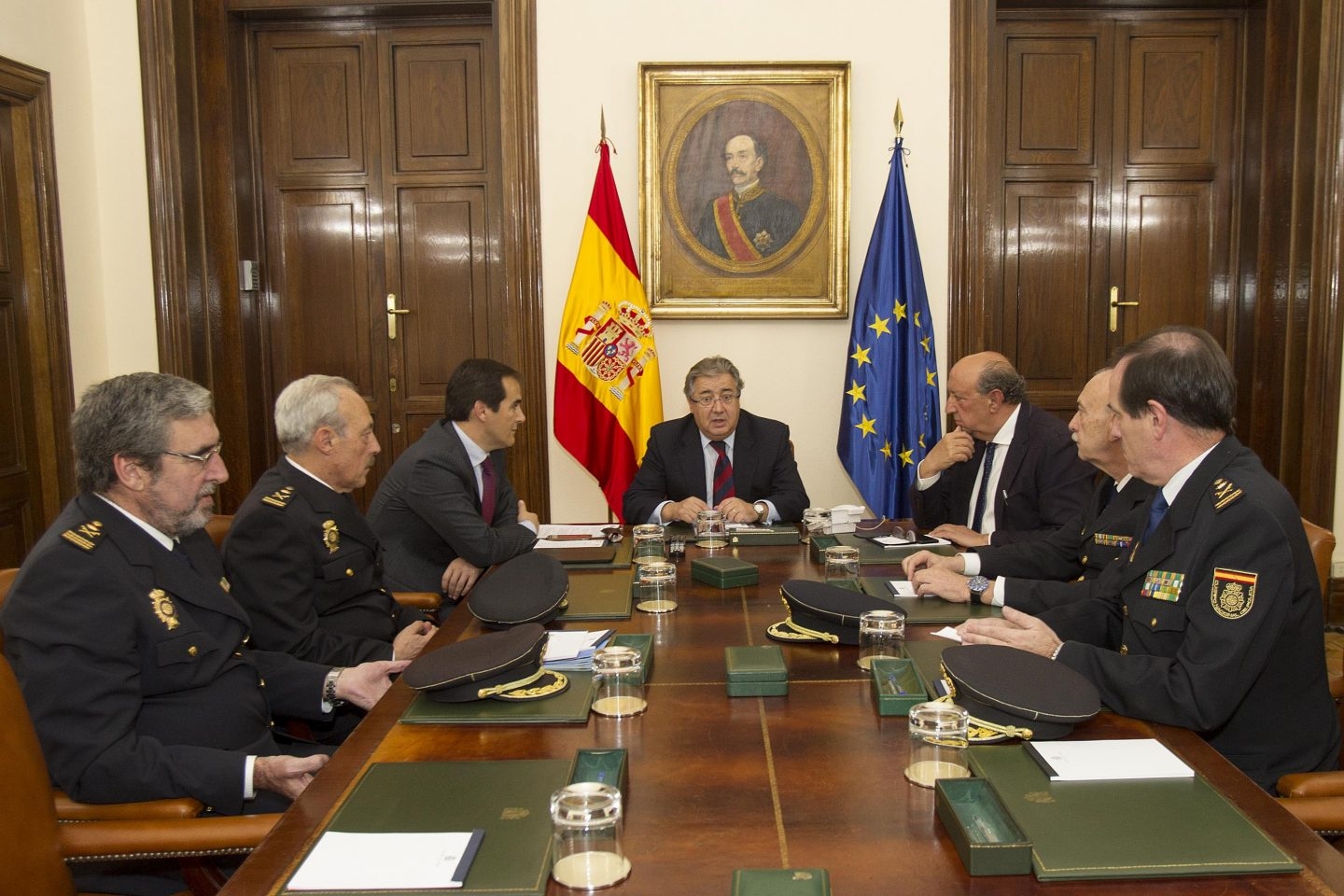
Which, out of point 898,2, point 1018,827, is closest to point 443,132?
point 898,2

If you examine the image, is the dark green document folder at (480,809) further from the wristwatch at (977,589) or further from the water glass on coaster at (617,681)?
the wristwatch at (977,589)

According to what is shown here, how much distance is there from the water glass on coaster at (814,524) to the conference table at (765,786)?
1.29 metres

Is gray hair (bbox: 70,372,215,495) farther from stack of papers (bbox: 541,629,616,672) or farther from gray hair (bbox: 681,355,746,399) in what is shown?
gray hair (bbox: 681,355,746,399)

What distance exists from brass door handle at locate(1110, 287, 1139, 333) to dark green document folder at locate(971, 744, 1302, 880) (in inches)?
175

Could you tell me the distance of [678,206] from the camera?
17.4 feet

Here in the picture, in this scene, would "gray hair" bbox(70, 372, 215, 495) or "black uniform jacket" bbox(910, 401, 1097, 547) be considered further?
"black uniform jacket" bbox(910, 401, 1097, 547)

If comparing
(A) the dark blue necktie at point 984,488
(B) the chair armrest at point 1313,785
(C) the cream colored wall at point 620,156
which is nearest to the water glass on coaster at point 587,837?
(B) the chair armrest at point 1313,785

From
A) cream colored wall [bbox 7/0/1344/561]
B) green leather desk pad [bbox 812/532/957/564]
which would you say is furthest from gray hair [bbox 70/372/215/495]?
cream colored wall [bbox 7/0/1344/561]

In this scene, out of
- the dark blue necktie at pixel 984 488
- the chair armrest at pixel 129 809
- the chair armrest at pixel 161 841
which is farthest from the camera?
the dark blue necktie at pixel 984 488

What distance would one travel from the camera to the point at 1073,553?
3080 mm

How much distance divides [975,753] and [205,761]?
1316mm

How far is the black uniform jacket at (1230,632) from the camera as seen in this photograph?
1810 mm

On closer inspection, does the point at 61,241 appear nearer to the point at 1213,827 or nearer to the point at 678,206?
the point at 678,206

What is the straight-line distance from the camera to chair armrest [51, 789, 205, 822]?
1.78 metres
